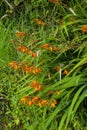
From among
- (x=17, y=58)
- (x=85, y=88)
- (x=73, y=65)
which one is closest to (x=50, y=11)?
(x=17, y=58)

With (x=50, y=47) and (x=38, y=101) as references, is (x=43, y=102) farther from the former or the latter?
(x=50, y=47)

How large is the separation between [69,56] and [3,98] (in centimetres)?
85

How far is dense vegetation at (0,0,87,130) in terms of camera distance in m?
3.24

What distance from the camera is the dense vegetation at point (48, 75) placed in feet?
10.6

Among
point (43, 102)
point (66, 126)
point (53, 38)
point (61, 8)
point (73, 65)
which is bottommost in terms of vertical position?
point (66, 126)

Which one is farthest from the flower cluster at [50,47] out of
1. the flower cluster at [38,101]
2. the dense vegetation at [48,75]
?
the flower cluster at [38,101]

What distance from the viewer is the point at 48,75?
344 cm

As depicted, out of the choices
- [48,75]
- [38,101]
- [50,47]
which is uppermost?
[50,47]

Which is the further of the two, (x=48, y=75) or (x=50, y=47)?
(x=48, y=75)

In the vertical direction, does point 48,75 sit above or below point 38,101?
above

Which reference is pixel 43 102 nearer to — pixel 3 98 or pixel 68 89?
pixel 68 89

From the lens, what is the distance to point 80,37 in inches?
140

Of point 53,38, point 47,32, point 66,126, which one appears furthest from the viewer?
point 47,32

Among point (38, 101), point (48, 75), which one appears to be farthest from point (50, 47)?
point (38, 101)
